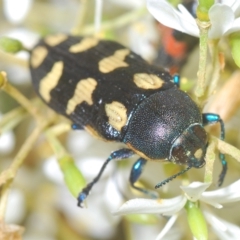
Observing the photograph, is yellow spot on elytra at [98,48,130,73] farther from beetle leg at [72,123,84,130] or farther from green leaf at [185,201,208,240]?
green leaf at [185,201,208,240]

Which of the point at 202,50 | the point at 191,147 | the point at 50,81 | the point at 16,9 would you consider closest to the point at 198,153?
the point at 191,147

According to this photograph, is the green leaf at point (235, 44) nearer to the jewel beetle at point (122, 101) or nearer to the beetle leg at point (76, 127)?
the jewel beetle at point (122, 101)

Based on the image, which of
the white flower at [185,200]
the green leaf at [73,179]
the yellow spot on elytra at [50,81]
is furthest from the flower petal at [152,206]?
the yellow spot on elytra at [50,81]

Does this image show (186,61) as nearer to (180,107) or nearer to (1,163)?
(180,107)

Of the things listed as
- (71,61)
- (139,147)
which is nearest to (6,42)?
(71,61)

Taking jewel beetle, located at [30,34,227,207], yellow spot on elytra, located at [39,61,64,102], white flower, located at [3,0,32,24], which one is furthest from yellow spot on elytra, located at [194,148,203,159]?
white flower, located at [3,0,32,24]

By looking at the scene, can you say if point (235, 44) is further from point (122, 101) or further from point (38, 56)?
point (38, 56)
